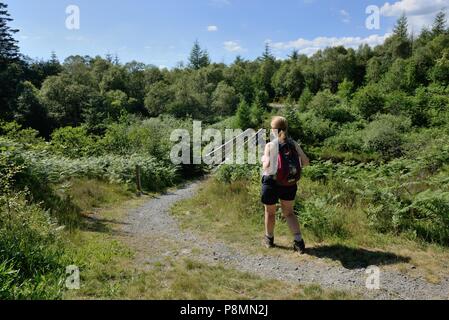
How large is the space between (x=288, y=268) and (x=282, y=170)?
1212mm

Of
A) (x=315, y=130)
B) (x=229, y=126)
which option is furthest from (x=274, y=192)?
(x=229, y=126)

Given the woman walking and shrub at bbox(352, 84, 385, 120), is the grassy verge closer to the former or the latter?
the woman walking

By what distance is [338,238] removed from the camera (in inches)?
205

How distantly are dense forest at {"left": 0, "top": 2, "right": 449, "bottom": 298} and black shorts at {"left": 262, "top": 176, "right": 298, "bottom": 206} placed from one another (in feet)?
3.18

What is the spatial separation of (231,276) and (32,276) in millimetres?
2215

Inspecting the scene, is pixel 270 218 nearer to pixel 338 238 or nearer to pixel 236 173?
pixel 338 238

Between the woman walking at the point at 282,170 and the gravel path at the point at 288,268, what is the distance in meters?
0.52

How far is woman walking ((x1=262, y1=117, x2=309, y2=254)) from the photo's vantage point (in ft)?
15.2

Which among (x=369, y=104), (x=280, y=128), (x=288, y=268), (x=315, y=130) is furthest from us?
(x=369, y=104)

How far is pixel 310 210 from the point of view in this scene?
5.65 m

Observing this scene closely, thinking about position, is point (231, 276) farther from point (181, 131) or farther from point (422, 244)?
point (181, 131)

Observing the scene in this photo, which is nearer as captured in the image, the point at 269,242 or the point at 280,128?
the point at 280,128
